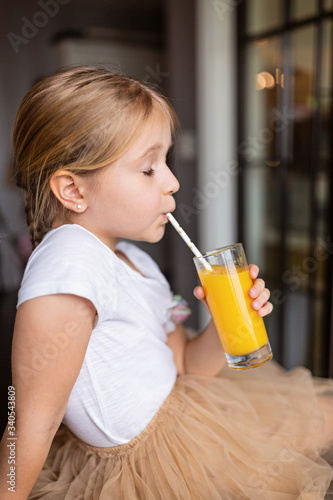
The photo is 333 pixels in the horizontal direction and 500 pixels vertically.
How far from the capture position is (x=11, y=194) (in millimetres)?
1805

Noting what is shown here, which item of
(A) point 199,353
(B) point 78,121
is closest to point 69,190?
(B) point 78,121

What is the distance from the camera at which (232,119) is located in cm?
233

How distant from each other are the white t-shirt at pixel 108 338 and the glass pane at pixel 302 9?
147cm

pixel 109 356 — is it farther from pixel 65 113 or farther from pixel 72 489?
pixel 65 113

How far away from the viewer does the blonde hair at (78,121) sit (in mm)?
771

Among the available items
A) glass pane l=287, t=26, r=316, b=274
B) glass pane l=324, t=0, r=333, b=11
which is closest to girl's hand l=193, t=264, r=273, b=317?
glass pane l=287, t=26, r=316, b=274

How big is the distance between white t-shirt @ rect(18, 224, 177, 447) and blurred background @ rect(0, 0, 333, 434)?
0.77 m

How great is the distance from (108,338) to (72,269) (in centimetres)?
18

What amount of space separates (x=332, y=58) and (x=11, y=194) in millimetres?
1358

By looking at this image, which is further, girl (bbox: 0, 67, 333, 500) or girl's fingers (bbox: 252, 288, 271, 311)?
girl's fingers (bbox: 252, 288, 271, 311)

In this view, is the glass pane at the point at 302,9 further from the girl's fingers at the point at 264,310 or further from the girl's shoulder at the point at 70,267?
the girl's shoulder at the point at 70,267

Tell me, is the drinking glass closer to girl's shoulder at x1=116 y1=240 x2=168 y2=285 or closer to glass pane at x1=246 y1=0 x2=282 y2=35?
girl's shoulder at x1=116 y1=240 x2=168 y2=285

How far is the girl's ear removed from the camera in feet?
2.64

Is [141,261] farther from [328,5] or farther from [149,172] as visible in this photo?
[328,5]
